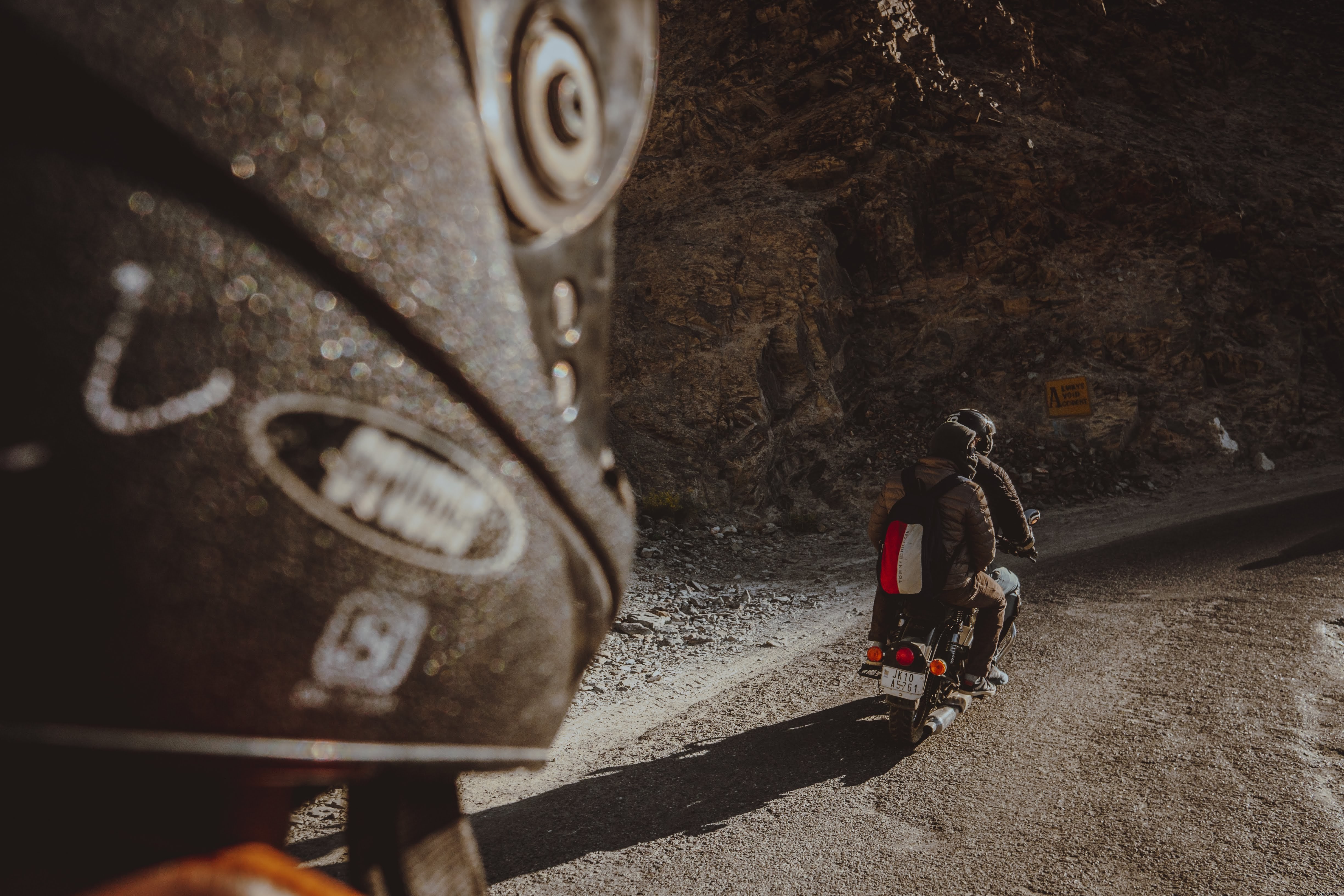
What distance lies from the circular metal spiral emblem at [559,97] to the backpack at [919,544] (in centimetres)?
345

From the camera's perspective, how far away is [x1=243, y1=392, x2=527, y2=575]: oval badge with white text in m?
0.53

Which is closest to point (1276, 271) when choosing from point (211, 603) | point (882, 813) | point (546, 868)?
point (882, 813)

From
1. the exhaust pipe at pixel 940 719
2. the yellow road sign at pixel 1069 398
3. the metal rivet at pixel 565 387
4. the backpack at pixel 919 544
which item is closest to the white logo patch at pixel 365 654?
the metal rivet at pixel 565 387

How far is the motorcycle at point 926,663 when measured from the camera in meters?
3.80

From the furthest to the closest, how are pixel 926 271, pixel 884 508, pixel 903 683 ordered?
pixel 926 271 → pixel 884 508 → pixel 903 683

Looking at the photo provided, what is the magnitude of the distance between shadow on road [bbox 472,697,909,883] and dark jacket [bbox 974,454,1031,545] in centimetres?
141

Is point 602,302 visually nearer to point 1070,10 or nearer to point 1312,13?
point 1070,10

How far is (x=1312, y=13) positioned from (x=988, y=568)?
3223 cm

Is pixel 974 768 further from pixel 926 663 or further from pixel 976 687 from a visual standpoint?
pixel 976 687

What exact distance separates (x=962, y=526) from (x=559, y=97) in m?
3.71

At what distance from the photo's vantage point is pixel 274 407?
52cm

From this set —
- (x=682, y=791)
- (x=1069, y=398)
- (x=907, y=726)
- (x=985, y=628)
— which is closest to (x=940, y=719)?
(x=907, y=726)

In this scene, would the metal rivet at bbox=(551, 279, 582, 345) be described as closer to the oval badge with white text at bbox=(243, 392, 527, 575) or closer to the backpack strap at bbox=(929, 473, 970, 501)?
the oval badge with white text at bbox=(243, 392, 527, 575)

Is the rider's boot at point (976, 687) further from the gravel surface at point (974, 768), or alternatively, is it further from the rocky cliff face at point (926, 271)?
the rocky cliff face at point (926, 271)
